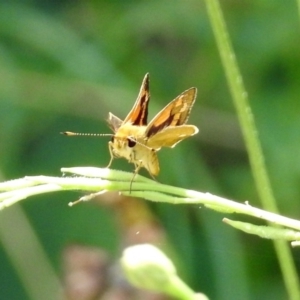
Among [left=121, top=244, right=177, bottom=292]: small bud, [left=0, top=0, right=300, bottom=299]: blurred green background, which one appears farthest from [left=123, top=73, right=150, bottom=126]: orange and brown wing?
[left=0, top=0, right=300, bottom=299]: blurred green background

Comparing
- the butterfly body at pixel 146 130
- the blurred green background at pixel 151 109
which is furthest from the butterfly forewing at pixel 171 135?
the blurred green background at pixel 151 109

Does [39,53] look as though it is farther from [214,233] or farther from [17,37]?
[214,233]

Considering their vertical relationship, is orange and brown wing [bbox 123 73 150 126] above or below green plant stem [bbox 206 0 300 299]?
above

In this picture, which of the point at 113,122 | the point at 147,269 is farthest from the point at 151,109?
the point at 147,269

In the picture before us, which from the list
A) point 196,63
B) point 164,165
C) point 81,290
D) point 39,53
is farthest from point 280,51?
point 81,290

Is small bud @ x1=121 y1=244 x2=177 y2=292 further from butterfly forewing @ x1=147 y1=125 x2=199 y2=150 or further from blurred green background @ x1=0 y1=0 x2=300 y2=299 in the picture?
blurred green background @ x1=0 y1=0 x2=300 y2=299

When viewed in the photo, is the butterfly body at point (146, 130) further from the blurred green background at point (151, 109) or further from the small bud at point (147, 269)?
the blurred green background at point (151, 109)

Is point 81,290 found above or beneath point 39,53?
beneath

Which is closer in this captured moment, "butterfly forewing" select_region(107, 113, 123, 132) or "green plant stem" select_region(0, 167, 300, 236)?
"green plant stem" select_region(0, 167, 300, 236)
